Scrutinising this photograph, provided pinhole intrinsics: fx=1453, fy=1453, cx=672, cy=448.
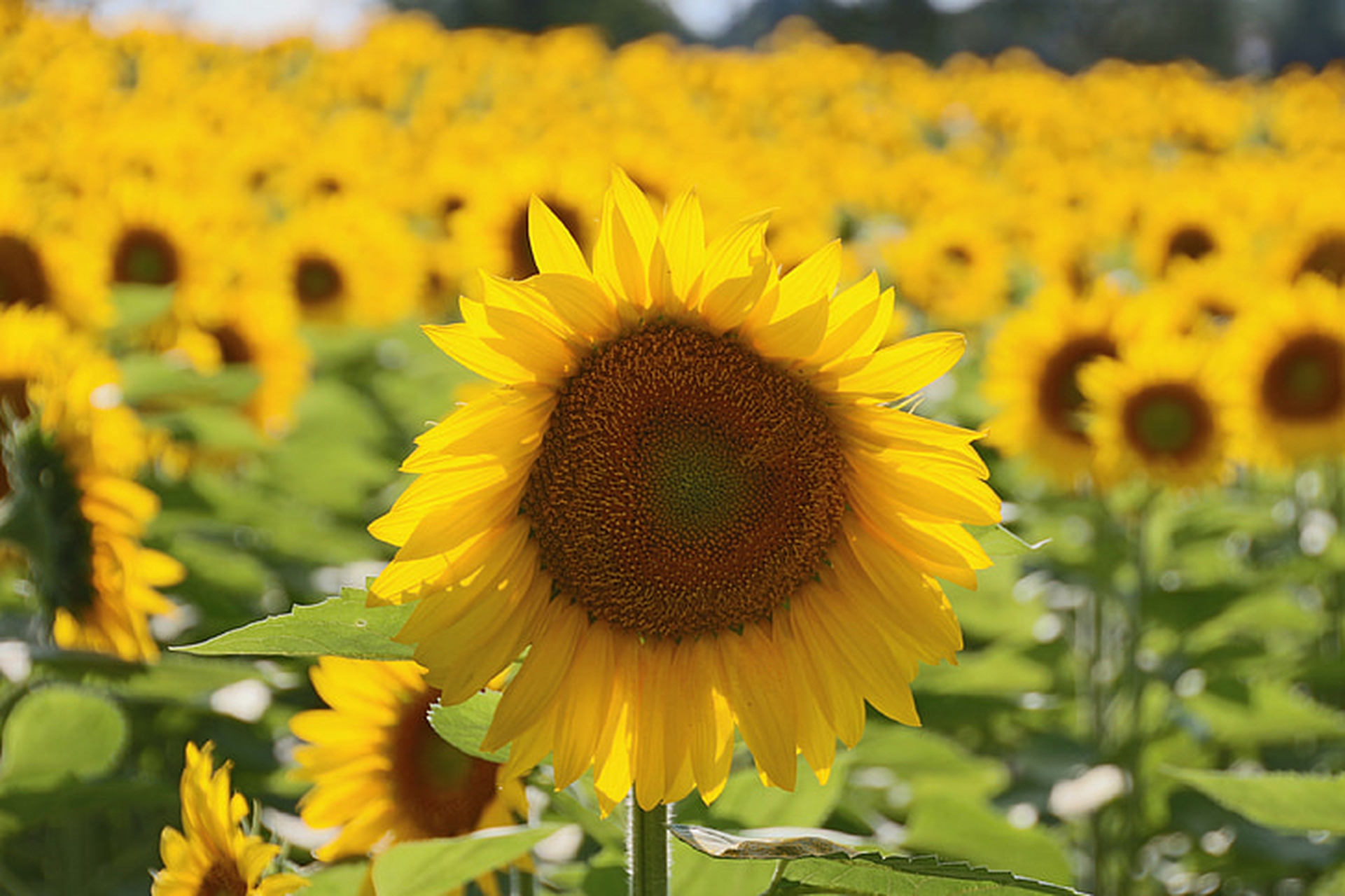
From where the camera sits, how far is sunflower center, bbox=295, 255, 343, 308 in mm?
5070

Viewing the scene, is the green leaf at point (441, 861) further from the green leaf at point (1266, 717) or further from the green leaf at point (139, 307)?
the green leaf at point (139, 307)

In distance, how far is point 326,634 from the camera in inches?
42.6

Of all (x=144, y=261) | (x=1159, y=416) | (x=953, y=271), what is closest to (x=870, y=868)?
(x=1159, y=416)

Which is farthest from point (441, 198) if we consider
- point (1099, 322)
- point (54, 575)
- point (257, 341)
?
point (54, 575)

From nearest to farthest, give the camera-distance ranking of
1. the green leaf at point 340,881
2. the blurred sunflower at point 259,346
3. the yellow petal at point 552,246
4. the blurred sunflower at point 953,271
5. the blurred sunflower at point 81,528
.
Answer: the yellow petal at point 552,246 < the green leaf at point 340,881 < the blurred sunflower at point 81,528 < the blurred sunflower at point 259,346 < the blurred sunflower at point 953,271

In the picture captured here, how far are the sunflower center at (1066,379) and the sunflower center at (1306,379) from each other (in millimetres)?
402

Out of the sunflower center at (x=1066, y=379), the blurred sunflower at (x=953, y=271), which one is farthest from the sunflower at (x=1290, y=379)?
the blurred sunflower at (x=953, y=271)

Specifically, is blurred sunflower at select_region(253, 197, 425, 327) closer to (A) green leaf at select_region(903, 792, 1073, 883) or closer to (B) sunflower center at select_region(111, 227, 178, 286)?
(B) sunflower center at select_region(111, 227, 178, 286)

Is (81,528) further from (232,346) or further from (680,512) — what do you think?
(232,346)

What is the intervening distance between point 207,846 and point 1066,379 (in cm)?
285

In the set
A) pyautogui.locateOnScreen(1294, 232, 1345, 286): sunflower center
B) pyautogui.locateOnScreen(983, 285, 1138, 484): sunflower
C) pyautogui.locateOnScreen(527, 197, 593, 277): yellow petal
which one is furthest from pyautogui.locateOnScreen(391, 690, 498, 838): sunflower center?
pyautogui.locateOnScreen(1294, 232, 1345, 286): sunflower center

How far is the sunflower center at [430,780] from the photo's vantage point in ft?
5.21

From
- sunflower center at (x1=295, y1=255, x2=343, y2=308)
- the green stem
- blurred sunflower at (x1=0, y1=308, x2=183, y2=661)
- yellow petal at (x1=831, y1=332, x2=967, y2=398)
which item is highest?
yellow petal at (x1=831, y1=332, x2=967, y2=398)

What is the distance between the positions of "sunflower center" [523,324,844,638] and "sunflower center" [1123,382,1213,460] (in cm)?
231
